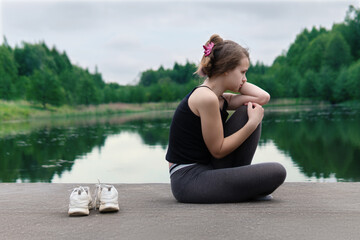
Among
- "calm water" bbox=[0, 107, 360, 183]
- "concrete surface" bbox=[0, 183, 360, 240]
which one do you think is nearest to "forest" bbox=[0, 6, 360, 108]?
"calm water" bbox=[0, 107, 360, 183]

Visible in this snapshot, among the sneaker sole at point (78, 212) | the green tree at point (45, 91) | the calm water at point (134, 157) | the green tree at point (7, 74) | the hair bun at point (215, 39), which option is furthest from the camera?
the green tree at point (45, 91)

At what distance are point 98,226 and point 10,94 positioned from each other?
37455mm

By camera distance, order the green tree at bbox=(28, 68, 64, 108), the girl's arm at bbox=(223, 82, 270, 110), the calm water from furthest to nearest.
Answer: the green tree at bbox=(28, 68, 64, 108)
the calm water
the girl's arm at bbox=(223, 82, 270, 110)

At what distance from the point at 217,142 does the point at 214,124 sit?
0.35ft

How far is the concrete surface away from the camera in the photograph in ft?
6.17

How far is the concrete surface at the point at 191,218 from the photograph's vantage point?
6.17 feet

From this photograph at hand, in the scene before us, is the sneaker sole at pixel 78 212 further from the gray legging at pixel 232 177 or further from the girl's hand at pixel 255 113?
the girl's hand at pixel 255 113

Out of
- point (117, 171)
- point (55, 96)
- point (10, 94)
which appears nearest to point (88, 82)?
point (55, 96)

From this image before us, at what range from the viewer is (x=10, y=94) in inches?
1431

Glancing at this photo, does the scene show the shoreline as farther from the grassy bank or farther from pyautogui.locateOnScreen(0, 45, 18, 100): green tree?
pyautogui.locateOnScreen(0, 45, 18, 100): green tree

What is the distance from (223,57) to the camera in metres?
2.40

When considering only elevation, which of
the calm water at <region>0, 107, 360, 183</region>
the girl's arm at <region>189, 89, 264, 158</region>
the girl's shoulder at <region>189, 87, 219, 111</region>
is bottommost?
the calm water at <region>0, 107, 360, 183</region>

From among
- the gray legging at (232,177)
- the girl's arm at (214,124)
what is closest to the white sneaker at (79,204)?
the gray legging at (232,177)

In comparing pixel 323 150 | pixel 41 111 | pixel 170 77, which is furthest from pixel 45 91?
→ pixel 170 77
